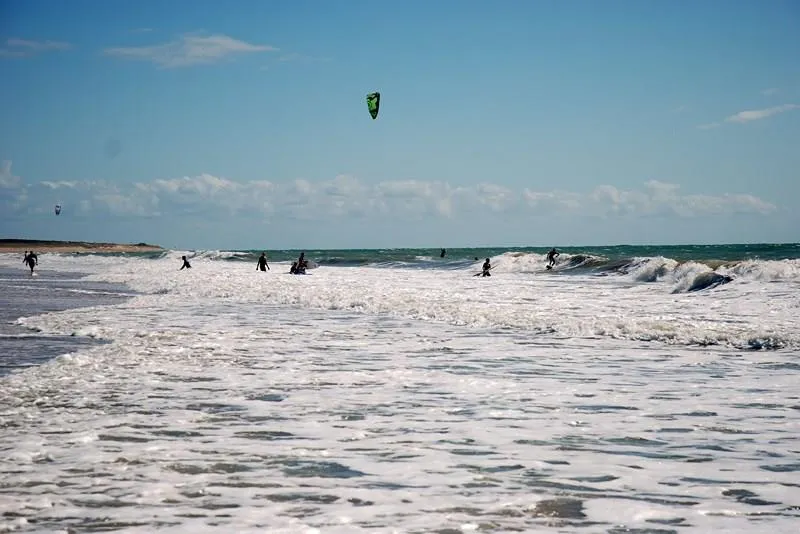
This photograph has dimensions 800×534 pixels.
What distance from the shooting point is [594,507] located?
17.3 ft

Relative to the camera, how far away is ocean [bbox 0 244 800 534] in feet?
16.9

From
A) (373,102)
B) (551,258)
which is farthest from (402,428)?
(551,258)

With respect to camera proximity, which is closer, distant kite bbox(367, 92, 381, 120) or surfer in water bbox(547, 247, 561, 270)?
distant kite bbox(367, 92, 381, 120)

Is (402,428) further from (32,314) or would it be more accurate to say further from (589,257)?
(589,257)

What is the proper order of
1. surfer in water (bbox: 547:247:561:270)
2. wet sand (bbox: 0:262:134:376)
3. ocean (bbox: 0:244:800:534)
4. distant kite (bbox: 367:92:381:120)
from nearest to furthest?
ocean (bbox: 0:244:800:534)
wet sand (bbox: 0:262:134:376)
distant kite (bbox: 367:92:381:120)
surfer in water (bbox: 547:247:561:270)

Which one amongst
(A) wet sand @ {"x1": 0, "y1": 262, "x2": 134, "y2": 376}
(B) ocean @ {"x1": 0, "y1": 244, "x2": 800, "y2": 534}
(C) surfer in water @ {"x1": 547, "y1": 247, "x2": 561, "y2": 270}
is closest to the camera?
(B) ocean @ {"x1": 0, "y1": 244, "x2": 800, "y2": 534}

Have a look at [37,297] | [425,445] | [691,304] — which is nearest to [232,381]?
Result: [425,445]

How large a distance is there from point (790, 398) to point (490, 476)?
5.06 metres

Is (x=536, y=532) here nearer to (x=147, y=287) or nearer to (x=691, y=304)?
(x=691, y=304)

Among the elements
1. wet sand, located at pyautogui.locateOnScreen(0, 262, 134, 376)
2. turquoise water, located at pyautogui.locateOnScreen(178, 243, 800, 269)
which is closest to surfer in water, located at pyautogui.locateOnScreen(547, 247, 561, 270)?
turquoise water, located at pyautogui.locateOnScreen(178, 243, 800, 269)

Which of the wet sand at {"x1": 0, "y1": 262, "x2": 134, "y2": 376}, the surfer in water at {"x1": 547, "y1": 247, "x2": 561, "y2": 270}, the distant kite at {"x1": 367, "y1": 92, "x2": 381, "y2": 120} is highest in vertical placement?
the distant kite at {"x1": 367, "y1": 92, "x2": 381, "y2": 120}

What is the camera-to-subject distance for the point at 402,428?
24.9ft

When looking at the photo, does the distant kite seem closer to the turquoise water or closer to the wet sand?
the wet sand

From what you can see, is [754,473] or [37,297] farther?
[37,297]
